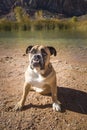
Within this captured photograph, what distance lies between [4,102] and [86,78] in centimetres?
291

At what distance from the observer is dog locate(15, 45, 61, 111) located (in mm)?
5723

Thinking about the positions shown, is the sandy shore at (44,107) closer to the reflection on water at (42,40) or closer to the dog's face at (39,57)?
the dog's face at (39,57)

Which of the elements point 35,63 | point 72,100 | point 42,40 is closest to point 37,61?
point 35,63

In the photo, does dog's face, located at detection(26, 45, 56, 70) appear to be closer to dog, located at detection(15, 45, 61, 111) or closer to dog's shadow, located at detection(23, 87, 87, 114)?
dog, located at detection(15, 45, 61, 111)

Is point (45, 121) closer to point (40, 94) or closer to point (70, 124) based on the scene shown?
point (70, 124)

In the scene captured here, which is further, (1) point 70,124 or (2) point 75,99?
(2) point 75,99

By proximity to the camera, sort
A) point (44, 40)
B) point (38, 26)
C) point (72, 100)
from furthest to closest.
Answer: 1. point (38, 26)
2. point (44, 40)
3. point (72, 100)

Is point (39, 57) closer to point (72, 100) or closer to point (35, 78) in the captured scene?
point (35, 78)

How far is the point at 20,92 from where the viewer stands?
22.7 feet

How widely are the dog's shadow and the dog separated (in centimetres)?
22

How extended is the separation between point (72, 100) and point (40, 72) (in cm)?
120

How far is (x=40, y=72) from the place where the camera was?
589cm

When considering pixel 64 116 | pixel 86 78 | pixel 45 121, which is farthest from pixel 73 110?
pixel 86 78

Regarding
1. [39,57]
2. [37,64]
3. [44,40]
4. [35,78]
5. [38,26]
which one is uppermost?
[39,57]
